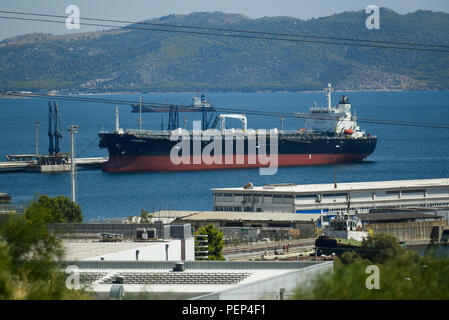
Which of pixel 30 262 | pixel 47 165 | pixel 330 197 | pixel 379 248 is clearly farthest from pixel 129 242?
pixel 47 165

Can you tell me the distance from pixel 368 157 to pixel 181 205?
30853 mm

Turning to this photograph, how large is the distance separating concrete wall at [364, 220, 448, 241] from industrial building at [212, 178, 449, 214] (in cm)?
443

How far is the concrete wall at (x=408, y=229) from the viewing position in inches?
1342

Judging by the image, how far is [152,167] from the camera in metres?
64.7

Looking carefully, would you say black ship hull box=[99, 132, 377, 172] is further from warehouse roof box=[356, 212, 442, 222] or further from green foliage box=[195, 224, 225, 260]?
green foliage box=[195, 224, 225, 260]

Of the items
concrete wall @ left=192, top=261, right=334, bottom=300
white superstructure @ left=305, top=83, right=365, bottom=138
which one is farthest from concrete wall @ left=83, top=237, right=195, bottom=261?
white superstructure @ left=305, top=83, right=365, bottom=138

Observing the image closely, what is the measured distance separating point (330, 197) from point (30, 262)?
28.4m

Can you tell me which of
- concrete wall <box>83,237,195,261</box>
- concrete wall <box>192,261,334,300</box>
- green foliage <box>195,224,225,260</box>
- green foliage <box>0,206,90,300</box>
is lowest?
green foliage <box>195,224,225,260</box>

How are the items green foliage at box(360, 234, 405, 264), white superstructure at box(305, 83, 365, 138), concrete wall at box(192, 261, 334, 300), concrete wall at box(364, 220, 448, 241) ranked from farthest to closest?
white superstructure at box(305, 83, 365, 138), concrete wall at box(364, 220, 448, 241), green foliage at box(360, 234, 405, 264), concrete wall at box(192, 261, 334, 300)

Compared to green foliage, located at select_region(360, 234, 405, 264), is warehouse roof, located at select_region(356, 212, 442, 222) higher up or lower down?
lower down

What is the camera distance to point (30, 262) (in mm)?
13188

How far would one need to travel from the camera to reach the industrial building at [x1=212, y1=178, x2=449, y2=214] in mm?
40188
